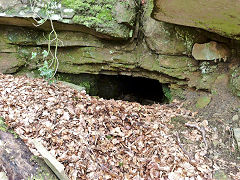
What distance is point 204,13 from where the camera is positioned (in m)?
3.60

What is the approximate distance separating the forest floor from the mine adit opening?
2627 millimetres

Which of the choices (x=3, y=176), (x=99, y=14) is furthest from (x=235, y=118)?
(x=3, y=176)

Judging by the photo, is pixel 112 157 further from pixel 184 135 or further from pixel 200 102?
pixel 200 102

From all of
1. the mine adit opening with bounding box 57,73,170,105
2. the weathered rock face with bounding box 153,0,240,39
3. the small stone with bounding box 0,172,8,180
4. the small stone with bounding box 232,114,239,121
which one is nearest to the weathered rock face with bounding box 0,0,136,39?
the weathered rock face with bounding box 153,0,240,39

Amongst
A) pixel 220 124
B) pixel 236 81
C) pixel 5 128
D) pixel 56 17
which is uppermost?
pixel 56 17

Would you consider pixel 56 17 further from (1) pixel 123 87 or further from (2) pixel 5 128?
(1) pixel 123 87

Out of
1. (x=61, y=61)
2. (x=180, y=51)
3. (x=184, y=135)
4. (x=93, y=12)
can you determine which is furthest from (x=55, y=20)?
(x=184, y=135)

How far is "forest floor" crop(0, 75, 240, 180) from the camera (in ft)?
10.6

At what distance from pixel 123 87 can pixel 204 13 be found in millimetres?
5986

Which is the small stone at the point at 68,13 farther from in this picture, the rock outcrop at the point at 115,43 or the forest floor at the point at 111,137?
the forest floor at the point at 111,137

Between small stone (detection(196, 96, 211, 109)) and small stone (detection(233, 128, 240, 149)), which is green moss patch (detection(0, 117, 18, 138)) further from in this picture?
small stone (detection(196, 96, 211, 109))

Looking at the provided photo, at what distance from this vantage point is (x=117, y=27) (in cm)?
553

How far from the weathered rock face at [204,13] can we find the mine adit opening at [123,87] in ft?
11.7

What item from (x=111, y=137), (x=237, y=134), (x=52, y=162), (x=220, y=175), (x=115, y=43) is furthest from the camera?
(x=115, y=43)
